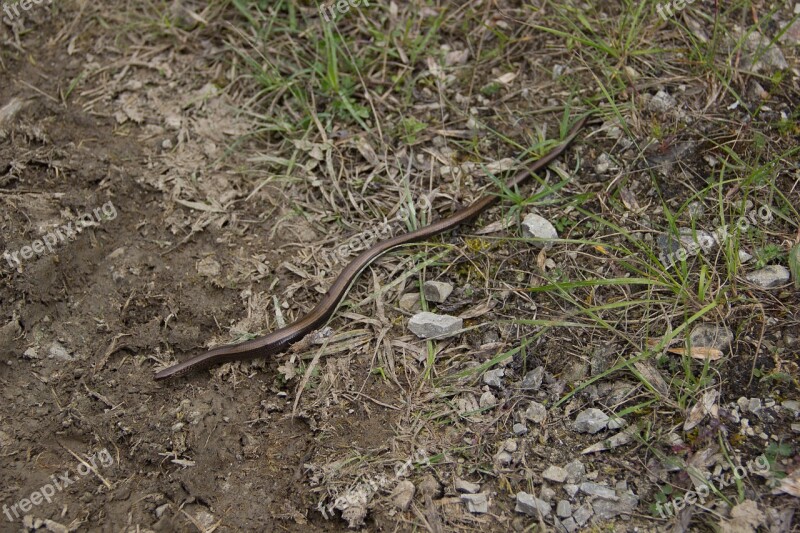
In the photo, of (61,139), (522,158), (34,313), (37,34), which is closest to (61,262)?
(34,313)

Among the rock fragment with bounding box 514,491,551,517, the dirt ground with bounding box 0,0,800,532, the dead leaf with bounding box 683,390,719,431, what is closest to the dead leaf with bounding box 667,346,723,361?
the dirt ground with bounding box 0,0,800,532

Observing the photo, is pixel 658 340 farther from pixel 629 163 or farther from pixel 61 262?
pixel 61 262

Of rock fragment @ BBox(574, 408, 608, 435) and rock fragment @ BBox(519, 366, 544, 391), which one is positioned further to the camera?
rock fragment @ BBox(519, 366, 544, 391)

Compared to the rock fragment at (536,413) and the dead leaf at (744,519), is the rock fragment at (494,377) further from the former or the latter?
the dead leaf at (744,519)

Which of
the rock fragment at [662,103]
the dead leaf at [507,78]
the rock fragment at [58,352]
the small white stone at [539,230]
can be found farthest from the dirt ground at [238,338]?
the dead leaf at [507,78]

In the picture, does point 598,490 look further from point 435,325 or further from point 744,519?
point 435,325

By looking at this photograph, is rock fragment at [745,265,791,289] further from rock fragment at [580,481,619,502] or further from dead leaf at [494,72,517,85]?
dead leaf at [494,72,517,85]

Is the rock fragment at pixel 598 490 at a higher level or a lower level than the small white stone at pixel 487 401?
lower
